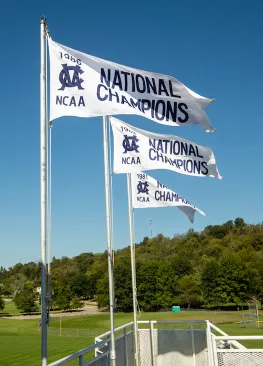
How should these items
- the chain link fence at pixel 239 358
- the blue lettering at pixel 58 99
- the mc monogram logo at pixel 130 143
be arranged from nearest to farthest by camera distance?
1. the blue lettering at pixel 58 99
2. the chain link fence at pixel 239 358
3. the mc monogram logo at pixel 130 143

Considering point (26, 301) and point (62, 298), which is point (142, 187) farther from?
point (26, 301)

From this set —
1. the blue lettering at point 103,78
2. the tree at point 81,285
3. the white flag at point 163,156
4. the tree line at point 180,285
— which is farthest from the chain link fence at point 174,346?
the tree at point 81,285

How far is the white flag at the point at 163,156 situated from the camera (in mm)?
9578

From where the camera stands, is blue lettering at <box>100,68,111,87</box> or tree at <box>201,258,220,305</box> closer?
blue lettering at <box>100,68,111,87</box>

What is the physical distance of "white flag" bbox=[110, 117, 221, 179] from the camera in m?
9.58

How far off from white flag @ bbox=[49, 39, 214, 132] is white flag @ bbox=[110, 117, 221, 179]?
0.95 metres

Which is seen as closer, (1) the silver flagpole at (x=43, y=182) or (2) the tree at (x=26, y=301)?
(1) the silver flagpole at (x=43, y=182)

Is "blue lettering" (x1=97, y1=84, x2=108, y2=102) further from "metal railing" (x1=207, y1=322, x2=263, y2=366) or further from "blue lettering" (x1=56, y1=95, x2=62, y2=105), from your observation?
"metal railing" (x1=207, y1=322, x2=263, y2=366)

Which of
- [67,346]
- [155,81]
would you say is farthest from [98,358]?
[67,346]

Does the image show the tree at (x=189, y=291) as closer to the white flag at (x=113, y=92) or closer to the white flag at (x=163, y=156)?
the white flag at (x=163, y=156)

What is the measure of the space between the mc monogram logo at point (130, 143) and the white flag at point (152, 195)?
348 centimetres

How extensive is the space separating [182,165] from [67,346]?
26.0 m

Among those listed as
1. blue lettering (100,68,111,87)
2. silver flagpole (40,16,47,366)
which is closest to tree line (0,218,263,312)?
blue lettering (100,68,111,87)

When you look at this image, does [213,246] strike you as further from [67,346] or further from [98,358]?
[98,358]
